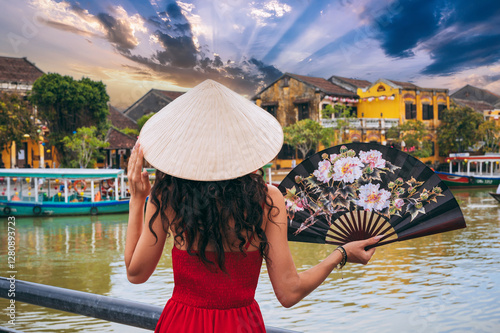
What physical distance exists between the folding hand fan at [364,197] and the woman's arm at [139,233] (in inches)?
15.2

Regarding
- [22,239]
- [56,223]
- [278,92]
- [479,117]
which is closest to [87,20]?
[56,223]

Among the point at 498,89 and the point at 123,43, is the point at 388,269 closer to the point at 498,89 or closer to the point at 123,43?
the point at 123,43

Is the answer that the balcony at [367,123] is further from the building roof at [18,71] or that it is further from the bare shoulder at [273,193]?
the bare shoulder at [273,193]

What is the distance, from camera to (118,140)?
66.8ft

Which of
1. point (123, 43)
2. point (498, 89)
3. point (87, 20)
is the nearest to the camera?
point (123, 43)

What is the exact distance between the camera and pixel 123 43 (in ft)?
36.7

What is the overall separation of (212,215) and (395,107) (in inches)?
894

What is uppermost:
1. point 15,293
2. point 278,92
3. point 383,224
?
point 278,92

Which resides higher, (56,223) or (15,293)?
(15,293)

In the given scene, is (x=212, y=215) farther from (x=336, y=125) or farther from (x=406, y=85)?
(x=406, y=85)

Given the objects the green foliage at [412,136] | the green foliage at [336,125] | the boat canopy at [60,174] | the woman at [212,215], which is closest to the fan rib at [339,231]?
the woman at [212,215]

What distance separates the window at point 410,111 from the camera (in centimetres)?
2261

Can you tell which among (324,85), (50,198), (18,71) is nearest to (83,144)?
(50,198)

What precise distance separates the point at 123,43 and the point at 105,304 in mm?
10681
